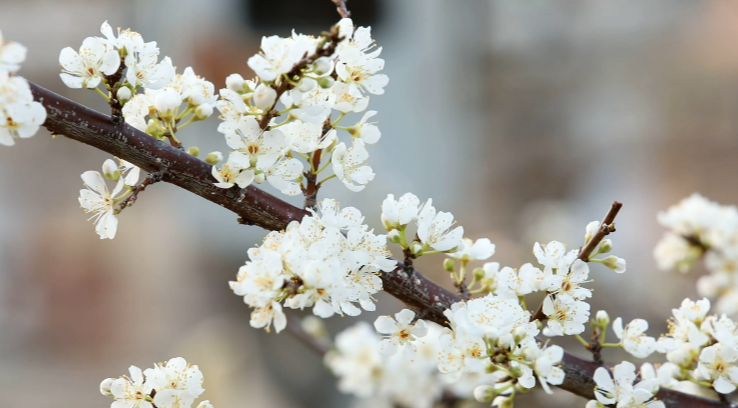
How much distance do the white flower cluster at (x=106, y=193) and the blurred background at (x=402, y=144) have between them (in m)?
1.89

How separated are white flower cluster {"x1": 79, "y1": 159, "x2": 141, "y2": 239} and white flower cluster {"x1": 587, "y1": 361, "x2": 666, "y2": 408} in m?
0.36

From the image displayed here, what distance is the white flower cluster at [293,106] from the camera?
358mm

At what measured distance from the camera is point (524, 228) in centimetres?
230

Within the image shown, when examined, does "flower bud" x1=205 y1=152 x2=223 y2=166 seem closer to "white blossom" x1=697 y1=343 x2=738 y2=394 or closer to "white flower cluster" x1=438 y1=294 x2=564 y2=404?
"white flower cluster" x1=438 y1=294 x2=564 y2=404

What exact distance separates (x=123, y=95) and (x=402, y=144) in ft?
7.56

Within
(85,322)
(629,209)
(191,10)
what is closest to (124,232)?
(85,322)

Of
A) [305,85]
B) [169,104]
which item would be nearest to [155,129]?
[169,104]

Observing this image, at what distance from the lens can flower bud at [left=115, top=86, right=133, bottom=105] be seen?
1.27 feet

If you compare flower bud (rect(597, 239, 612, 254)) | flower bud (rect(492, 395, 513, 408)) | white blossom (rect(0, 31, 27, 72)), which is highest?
flower bud (rect(597, 239, 612, 254))

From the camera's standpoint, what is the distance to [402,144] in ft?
8.73

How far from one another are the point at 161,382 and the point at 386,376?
2.19ft

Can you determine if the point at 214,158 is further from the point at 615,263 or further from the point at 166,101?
the point at 615,263

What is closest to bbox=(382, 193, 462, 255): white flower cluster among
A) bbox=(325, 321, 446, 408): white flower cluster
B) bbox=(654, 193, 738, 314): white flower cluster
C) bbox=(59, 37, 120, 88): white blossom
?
bbox=(59, 37, 120, 88): white blossom

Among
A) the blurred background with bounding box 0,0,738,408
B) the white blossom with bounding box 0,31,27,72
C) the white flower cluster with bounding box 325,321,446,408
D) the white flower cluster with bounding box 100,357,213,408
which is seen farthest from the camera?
the blurred background with bounding box 0,0,738,408
